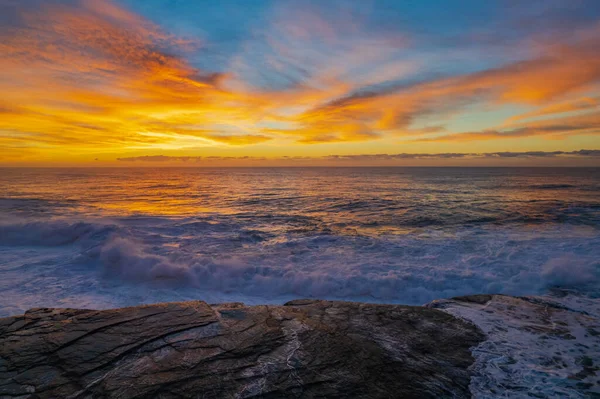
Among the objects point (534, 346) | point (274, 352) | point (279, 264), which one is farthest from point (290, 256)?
point (534, 346)

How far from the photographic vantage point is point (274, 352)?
13.8 feet

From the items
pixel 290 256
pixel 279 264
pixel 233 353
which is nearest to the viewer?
pixel 233 353

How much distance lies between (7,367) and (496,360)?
6.41 metres

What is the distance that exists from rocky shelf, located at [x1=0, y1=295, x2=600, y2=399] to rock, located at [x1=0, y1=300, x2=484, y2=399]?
16 millimetres

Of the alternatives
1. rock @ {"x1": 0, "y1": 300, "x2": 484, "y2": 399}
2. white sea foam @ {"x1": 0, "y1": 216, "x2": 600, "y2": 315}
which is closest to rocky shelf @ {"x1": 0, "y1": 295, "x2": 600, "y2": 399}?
rock @ {"x1": 0, "y1": 300, "x2": 484, "y2": 399}

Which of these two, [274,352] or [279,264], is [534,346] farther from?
[279,264]

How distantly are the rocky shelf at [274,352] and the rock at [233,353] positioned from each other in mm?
16

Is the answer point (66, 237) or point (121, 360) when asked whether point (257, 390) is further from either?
point (66, 237)

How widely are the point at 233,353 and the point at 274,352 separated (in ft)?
1.82

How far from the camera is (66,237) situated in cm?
1478

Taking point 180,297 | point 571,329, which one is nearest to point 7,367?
point 180,297

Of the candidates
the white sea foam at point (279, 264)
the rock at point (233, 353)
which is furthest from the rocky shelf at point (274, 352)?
the white sea foam at point (279, 264)

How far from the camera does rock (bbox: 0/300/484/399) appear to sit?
138 inches

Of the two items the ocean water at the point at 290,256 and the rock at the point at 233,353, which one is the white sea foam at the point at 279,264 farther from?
the rock at the point at 233,353
